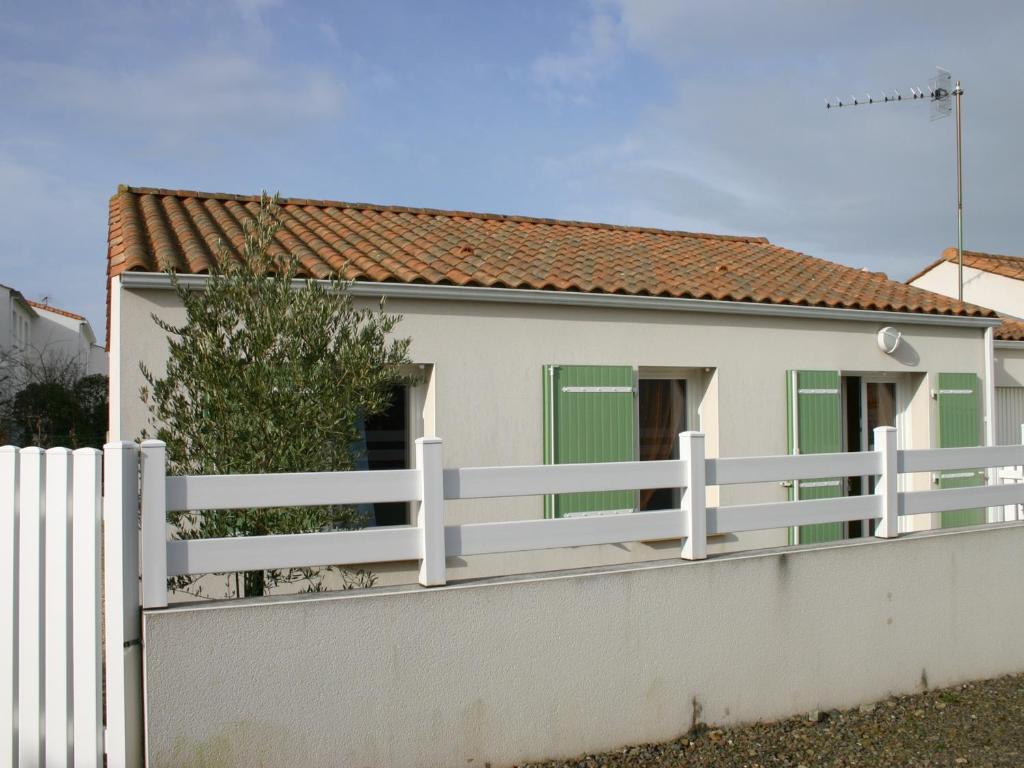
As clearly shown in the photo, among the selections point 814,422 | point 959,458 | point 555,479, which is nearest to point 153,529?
point 555,479

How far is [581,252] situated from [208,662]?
6.60 m

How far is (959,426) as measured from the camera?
985 cm

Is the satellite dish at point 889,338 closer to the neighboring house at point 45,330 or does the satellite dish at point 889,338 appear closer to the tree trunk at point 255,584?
the tree trunk at point 255,584

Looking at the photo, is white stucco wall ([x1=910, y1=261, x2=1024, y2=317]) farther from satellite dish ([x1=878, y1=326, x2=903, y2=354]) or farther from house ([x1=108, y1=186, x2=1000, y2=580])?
satellite dish ([x1=878, y1=326, x2=903, y2=354])

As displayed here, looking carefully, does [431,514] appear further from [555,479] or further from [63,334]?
[63,334]

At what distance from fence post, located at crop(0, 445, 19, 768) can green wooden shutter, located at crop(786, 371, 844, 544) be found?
6711mm

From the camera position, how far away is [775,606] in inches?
215

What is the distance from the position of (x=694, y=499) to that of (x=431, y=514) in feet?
5.38

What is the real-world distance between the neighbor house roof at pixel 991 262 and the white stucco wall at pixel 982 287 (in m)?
0.07

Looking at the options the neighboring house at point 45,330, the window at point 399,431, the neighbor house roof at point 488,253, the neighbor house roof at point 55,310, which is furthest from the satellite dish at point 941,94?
the neighbor house roof at point 55,310

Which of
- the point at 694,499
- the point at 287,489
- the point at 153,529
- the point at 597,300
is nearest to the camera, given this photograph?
the point at 153,529

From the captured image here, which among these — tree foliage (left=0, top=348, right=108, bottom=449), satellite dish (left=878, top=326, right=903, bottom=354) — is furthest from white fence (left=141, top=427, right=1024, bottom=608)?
tree foliage (left=0, top=348, right=108, bottom=449)

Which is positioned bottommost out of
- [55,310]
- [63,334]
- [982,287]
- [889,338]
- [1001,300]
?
[889,338]

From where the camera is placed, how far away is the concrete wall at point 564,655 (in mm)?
3986
